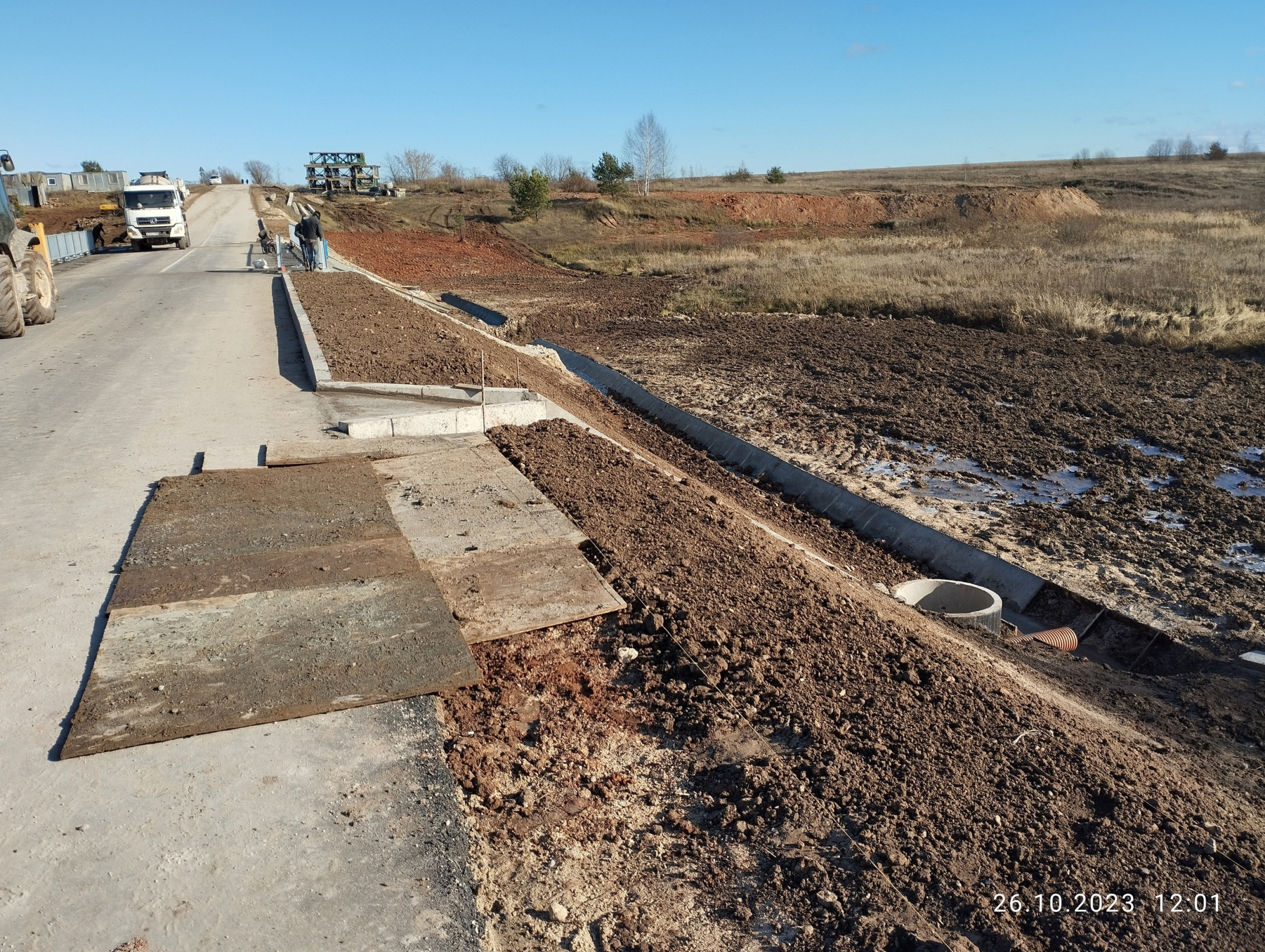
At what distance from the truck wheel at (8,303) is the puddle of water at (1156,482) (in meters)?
16.1

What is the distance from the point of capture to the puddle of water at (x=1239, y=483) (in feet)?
31.3

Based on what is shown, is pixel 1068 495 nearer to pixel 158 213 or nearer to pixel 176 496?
pixel 176 496

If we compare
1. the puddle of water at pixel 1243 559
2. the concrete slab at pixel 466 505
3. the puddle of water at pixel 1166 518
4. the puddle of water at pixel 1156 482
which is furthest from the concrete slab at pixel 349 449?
the puddle of water at pixel 1156 482

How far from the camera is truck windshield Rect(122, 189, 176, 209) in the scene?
3130 centimetres

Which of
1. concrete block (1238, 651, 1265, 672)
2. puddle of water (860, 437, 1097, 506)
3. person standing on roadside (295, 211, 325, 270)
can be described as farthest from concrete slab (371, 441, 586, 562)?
person standing on roadside (295, 211, 325, 270)

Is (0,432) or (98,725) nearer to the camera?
(98,725)

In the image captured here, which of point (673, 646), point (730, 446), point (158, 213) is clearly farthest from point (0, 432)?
point (158, 213)

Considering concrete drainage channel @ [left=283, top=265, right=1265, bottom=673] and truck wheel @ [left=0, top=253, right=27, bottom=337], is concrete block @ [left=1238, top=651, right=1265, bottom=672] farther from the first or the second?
truck wheel @ [left=0, top=253, right=27, bottom=337]

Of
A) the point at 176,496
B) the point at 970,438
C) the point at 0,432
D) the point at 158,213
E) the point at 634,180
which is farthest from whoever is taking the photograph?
the point at 634,180

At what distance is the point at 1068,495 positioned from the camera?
31.6 feet

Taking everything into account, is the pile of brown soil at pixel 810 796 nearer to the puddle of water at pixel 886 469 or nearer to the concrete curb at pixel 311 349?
the puddle of water at pixel 886 469

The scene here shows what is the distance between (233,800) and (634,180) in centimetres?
9002

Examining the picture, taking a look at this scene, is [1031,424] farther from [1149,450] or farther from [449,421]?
[449,421]

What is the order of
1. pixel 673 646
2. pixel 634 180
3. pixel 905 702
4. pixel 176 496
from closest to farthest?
1. pixel 905 702
2. pixel 673 646
3. pixel 176 496
4. pixel 634 180
